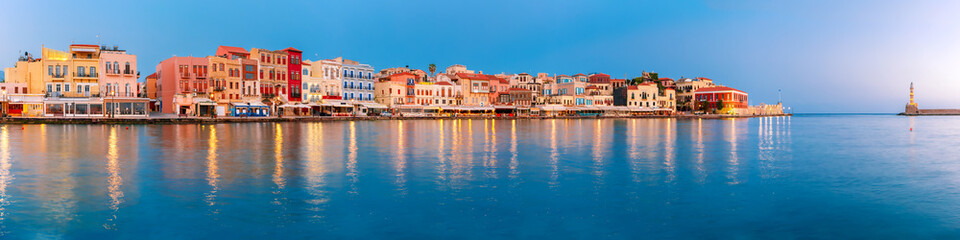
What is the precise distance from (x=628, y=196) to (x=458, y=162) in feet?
27.3

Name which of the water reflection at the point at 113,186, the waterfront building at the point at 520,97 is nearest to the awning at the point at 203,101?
the water reflection at the point at 113,186

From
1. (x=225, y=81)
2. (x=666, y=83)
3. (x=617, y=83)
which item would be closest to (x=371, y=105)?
(x=225, y=81)

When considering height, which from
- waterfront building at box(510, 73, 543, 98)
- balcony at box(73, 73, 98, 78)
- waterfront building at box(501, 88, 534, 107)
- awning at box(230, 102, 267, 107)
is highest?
waterfront building at box(510, 73, 543, 98)

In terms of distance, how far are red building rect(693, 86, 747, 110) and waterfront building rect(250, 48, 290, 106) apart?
8374 cm

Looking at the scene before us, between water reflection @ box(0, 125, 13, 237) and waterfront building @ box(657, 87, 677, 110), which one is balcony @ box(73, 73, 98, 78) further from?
waterfront building @ box(657, 87, 677, 110)

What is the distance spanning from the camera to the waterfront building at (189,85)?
59.8m

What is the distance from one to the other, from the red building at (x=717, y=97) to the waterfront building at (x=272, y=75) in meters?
83.7

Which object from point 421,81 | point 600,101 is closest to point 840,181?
point 421,81

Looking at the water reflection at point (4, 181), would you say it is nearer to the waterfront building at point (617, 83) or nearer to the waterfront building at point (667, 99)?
the waterfront building at point (617, 83)

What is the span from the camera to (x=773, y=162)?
22578 millimetres

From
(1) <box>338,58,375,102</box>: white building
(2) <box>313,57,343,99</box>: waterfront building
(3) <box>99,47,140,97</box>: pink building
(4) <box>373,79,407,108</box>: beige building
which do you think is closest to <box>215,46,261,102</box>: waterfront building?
(2) <box>313,57,343,99</box>: waterfront building

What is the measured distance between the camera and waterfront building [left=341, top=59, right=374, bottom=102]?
248 ft

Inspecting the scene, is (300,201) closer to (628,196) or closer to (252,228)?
(252,228)

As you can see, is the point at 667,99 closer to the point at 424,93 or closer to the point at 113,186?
the point at 424,93
